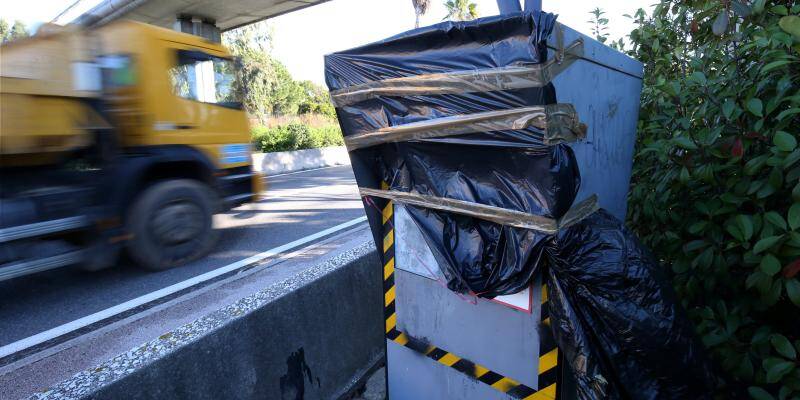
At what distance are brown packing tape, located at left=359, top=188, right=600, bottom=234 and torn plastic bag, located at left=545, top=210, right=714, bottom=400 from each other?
0.05 m

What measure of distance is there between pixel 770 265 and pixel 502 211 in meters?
0.91

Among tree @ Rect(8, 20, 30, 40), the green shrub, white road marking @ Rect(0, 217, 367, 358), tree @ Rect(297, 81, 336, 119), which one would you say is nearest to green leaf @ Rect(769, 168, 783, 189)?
white road marking @ Rect(0, 217, 367, 358)

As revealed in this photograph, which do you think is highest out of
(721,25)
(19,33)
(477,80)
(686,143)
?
(19,33)

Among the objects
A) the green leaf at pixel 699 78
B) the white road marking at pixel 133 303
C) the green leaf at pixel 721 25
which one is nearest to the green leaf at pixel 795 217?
the green leaf at pixel 699 78

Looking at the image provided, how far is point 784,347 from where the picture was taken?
1521 millimetres

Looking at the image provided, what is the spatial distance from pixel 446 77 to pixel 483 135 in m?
0.26

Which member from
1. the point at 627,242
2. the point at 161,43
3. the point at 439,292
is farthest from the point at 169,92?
the point at 627,242

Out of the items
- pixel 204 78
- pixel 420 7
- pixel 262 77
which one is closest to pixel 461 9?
pixel 420 7

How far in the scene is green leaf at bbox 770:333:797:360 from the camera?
1.50 metres

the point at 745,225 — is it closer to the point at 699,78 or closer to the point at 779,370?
the point at 779,370

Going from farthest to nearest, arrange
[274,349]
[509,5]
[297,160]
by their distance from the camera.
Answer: [297,160] < [509,5] < [274,349]

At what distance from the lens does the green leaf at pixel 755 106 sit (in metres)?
1.53

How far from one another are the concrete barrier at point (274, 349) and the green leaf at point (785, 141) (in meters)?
2.06

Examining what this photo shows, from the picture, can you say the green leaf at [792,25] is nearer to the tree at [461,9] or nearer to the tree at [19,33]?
the tree at [19,33]
